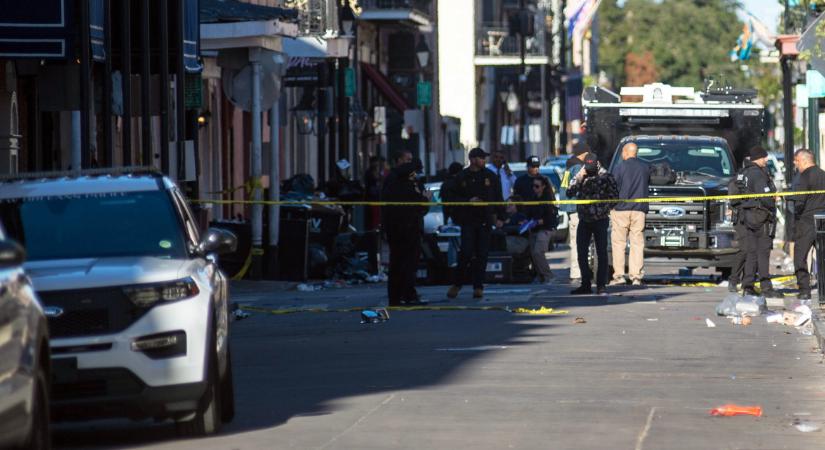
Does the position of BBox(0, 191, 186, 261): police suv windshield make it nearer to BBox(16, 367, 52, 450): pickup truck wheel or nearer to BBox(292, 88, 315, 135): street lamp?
BBox(16, 367, 52, 450): pickup truck wheel

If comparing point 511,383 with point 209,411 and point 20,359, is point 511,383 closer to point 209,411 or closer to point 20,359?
point 209,411

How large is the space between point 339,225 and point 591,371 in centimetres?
1482

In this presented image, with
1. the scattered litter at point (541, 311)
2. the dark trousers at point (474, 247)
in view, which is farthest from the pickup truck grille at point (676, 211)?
the scattered litter at point (541, 311)

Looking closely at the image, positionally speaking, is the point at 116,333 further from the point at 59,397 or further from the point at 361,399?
the point at 361,399

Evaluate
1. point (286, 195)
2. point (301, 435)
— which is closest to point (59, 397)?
point (301, 435)

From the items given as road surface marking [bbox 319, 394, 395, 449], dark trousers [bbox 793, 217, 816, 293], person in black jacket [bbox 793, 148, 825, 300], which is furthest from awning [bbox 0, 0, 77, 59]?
dark trousers [bbox 793, 217, 816, 293]

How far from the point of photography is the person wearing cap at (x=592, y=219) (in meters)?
24.6

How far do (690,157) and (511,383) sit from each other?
45.7 ft

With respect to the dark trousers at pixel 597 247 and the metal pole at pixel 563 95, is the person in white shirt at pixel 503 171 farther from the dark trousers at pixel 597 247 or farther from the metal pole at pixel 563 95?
the metal pole at pixel 563 95

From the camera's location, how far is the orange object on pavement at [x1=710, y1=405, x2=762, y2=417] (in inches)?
505

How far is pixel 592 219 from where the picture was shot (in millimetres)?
24703

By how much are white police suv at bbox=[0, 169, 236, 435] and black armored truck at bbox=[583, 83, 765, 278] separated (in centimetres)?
1498

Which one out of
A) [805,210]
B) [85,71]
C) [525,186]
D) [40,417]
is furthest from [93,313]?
[525,186]

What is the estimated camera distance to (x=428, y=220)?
104 feet
